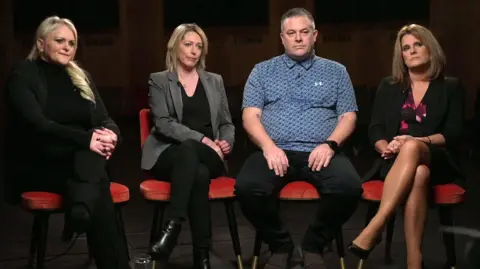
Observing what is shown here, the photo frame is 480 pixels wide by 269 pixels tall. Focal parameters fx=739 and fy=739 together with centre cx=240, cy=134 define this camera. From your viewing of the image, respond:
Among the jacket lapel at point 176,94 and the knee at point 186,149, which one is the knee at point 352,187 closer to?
the knee at point 186,149

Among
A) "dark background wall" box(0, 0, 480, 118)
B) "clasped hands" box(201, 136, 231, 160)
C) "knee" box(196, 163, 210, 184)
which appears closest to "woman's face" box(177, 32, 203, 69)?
"clasped hands" box(201, 136, 231, 160)

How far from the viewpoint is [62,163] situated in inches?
136

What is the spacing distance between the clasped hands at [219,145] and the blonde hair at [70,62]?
0.60 m

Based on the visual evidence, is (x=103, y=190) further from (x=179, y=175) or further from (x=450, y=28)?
(x=450, y=28)

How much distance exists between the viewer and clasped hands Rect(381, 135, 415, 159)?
3561 millimetres

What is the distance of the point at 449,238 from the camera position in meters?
3.53

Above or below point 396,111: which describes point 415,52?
above

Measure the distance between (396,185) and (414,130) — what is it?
458mm

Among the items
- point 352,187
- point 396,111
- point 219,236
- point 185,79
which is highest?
point 185,79

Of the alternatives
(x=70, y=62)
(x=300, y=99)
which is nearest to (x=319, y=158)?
(x=300, y=99)

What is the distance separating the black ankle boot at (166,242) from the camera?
11.0 ft

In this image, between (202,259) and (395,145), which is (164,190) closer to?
(202,259)

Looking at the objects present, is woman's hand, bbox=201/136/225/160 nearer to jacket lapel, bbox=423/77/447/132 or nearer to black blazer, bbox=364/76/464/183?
black blazer, bbox=364/76/464/183

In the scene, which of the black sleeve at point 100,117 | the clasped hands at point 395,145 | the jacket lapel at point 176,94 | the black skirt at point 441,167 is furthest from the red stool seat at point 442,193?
the black sleeve at point 100,117
